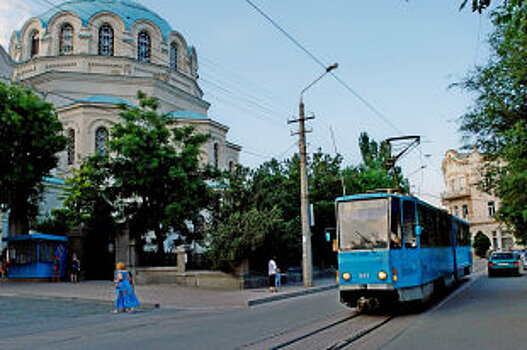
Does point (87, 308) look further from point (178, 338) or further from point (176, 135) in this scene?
point (176, 135)

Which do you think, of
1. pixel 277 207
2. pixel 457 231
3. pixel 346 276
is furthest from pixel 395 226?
pixel 277 207

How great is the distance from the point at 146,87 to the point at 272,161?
17931 mm

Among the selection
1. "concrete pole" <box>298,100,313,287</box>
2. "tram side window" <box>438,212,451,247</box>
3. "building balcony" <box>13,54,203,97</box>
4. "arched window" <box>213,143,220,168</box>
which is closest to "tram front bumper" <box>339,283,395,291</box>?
"tram side window" <box>438,212,451,247</box>

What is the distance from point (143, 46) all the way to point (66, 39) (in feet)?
22.0

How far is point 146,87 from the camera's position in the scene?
143ft

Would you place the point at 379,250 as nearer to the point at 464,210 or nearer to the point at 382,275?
the point at 382,275

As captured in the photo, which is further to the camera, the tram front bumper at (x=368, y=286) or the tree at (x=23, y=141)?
the tree at (x=23, y=141)

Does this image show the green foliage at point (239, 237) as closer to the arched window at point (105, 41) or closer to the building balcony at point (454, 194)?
the arched window at point (105, 41)

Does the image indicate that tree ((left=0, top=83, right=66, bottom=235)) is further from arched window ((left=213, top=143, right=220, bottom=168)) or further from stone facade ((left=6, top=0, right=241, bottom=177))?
arched window ((left=213, top=143, right=220, bottom=168))

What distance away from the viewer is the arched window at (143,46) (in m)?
45.8

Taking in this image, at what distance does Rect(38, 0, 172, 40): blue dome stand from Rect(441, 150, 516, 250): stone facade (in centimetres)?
4068

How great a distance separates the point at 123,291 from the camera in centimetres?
1465

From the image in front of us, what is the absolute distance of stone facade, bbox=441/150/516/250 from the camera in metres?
62.6

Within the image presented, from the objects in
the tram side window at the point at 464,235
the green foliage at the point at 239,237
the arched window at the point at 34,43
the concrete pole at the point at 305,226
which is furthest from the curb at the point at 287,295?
the arched window at the point at 34,43
